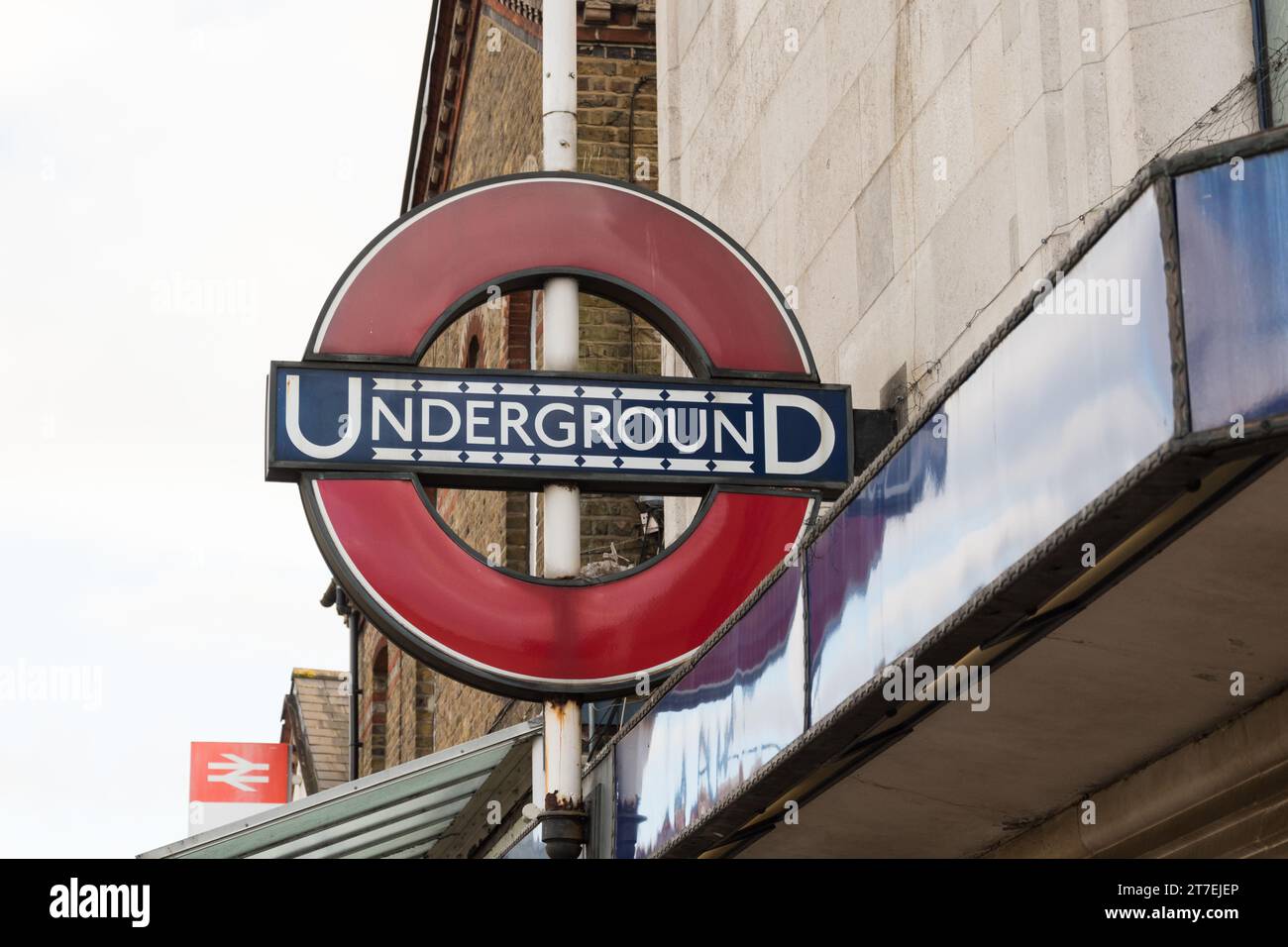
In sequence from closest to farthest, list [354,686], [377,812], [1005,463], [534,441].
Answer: [1005,463], [534,441], [377,812], [354,686]

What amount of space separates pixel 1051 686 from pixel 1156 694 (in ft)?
0.87

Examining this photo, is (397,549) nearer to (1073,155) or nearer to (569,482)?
(569,482)

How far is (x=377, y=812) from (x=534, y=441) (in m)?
2.68

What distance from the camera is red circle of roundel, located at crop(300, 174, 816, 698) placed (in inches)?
298

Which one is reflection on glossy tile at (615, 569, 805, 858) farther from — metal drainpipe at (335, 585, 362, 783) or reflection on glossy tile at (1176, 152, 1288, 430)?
metal drainpipe at (335, 585, 362, 783)

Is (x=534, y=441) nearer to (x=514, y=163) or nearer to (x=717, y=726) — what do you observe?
(x=717, y=726)

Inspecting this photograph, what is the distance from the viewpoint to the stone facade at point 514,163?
48.5 ft

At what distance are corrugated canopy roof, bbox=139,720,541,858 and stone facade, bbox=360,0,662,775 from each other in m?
3.27

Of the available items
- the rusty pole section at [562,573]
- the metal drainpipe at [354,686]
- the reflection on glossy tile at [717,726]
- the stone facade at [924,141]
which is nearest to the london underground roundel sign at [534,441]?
the rusty pole section at [562,573]

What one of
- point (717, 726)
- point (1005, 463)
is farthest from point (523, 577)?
point (1005, 463)

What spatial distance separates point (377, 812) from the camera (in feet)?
32.0

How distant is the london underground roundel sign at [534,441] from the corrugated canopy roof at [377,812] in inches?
67.8

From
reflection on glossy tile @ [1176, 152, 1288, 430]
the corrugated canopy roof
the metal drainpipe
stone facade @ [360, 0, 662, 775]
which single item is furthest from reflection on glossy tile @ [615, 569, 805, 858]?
the metal drainpipe

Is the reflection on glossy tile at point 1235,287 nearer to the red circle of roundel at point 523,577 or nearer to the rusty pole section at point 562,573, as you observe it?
the red circle of roundel at point 523,577
